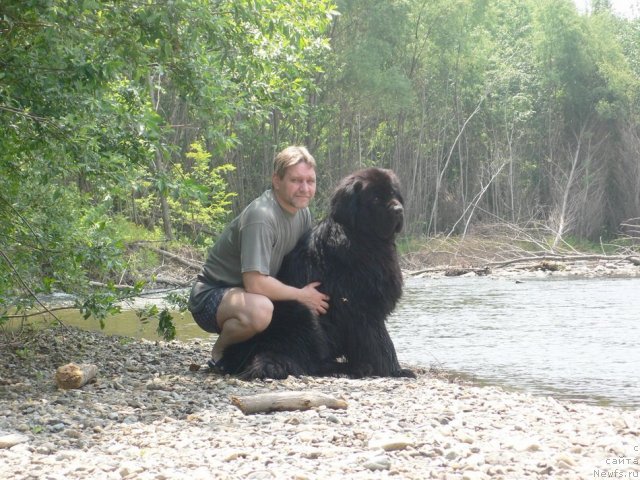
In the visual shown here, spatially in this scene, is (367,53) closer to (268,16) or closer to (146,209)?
(146,209)

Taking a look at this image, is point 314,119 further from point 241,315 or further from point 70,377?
point 70,377

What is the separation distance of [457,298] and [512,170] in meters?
16.8

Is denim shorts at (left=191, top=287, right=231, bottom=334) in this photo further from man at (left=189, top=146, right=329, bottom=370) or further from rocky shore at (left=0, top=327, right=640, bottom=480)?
rocky shore at (left=0, top=327, right=640, bottom=480)

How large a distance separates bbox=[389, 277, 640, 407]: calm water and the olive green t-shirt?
1.70 metres

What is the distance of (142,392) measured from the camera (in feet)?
15.8

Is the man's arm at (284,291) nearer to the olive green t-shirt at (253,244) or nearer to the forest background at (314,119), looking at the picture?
the olive green t-shirt at (253,244)

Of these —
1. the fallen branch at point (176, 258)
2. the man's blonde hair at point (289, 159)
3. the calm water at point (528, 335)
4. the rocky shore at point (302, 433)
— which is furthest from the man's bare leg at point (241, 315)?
the fallen branch at point (176, 258)

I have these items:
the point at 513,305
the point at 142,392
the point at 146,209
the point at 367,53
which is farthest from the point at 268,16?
the point at 367,53

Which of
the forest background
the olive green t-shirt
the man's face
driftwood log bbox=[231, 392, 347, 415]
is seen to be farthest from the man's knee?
driftwood log bbox=[231, 392, 347, 415]

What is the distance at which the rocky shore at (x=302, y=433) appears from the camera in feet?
10.4

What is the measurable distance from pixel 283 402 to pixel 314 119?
70.0ft

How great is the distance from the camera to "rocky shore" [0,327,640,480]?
3.17 meters

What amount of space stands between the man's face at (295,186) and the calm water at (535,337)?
1824 mm

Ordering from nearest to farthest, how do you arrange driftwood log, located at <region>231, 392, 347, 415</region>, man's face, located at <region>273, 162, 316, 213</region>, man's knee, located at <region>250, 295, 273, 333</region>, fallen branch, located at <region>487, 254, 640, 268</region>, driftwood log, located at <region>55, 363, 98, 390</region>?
driftwood log, located at <region>231, 392, 347, 415</region> → driftwood log, located at <region>55, 363, 98, 390</region> → man's knee, located at <region>250, 295, 273, 333</region> → man's face, located at <region>273, 162, 316, 213</region> → fallen branch, located at <region>487, 254, 640, 268</region>
